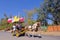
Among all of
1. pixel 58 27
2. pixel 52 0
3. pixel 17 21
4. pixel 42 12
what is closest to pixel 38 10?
pixel 42 12

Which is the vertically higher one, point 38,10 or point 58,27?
point 38,10

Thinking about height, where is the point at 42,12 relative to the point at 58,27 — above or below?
above

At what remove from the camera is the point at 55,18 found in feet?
188

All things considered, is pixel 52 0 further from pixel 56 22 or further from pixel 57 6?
pixel 56 22

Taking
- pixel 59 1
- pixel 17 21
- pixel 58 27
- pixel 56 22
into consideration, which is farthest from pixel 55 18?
pixel 17 21

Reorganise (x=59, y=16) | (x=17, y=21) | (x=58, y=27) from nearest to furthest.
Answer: (x=17, y=21), (x=58, y=27), (x=59, y=16)

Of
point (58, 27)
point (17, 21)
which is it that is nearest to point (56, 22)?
point (58, 27)

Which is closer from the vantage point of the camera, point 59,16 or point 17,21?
point 17,21

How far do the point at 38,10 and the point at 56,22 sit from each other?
690cm

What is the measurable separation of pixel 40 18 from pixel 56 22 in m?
5.19

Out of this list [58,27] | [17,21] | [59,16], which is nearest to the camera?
[17,21]

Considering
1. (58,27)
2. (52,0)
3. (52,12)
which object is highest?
(52,0)

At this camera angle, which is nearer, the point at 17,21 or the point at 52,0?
the point at 17,21

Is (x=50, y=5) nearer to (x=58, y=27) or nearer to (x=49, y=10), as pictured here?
(x=49, y=10)
